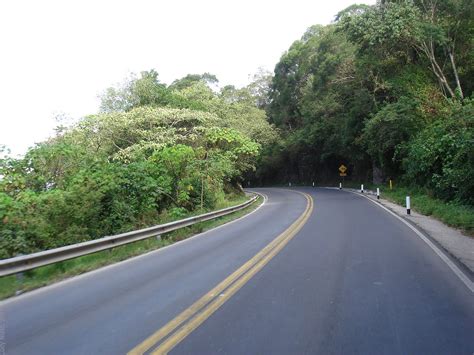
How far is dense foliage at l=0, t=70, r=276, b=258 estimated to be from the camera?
12805 millimetres

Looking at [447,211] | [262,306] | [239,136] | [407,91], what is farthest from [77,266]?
[407,91]

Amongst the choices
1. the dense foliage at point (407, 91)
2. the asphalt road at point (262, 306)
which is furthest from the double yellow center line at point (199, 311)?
the dense foliage at point (407, 91)

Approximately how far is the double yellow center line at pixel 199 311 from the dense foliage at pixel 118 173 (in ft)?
18.3

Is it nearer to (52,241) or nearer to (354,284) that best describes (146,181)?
(52,241)

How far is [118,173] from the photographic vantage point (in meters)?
16.8

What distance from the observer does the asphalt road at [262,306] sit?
5.17 metres

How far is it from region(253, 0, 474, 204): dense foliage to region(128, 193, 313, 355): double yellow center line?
452 inches

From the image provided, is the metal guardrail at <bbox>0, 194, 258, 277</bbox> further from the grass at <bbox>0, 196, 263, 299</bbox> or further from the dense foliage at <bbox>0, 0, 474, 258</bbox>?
the dense foliage at <bbox>0, 0, 474, 258</bbox>

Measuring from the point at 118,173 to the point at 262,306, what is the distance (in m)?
11.4

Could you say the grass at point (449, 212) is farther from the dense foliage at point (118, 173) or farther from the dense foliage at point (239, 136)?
the dense foliage at point (118, 173)

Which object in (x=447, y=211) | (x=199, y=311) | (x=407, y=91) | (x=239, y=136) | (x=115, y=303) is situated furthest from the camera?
(x=407, y=91)

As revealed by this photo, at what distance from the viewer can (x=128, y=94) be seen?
115 ft

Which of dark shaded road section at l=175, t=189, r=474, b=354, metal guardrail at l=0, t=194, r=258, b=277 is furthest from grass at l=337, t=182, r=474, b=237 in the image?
metal guardrail at l=0, t=194, r=258, b=277

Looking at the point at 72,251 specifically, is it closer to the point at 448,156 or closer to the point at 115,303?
the point at 115,303
